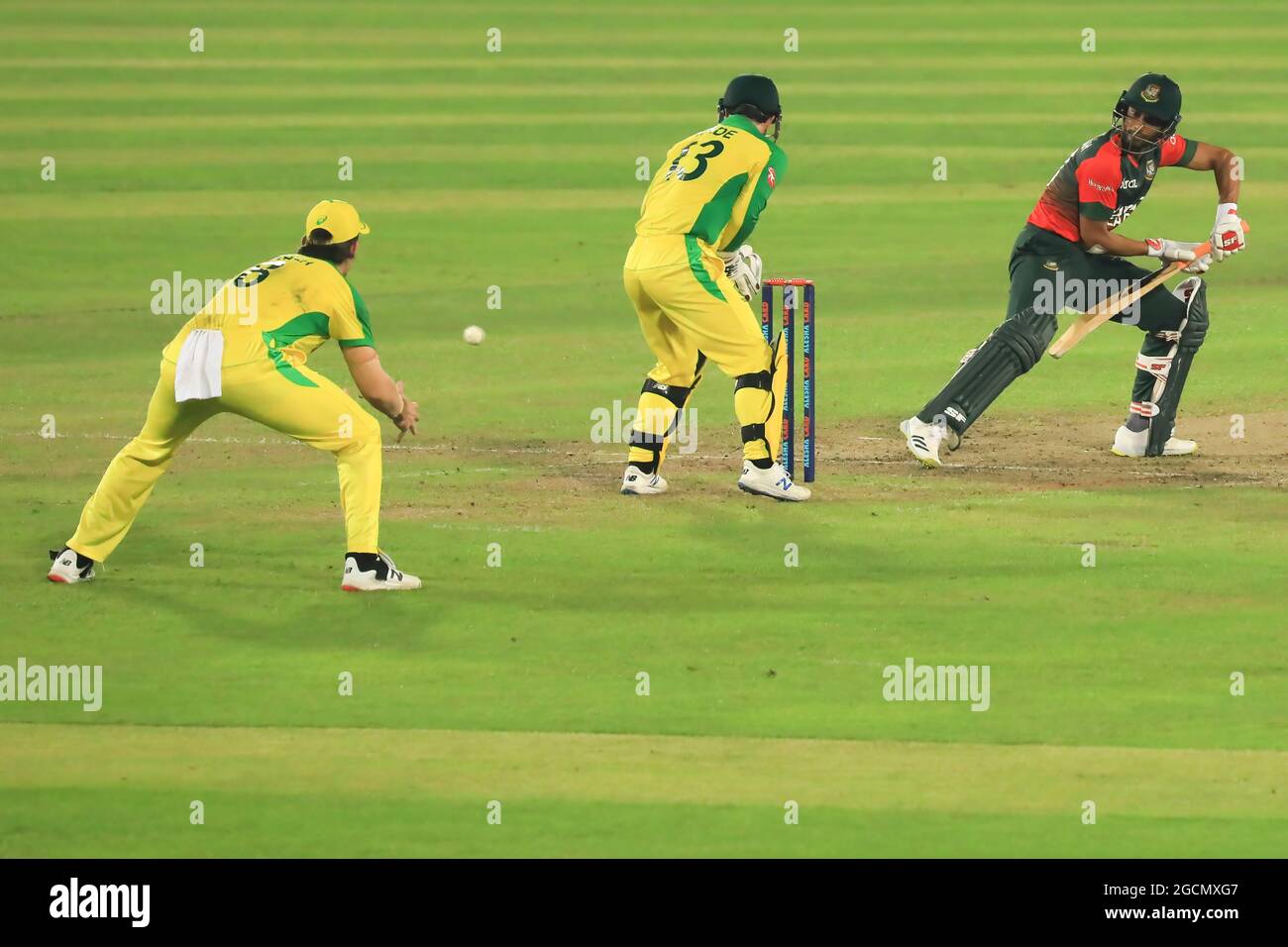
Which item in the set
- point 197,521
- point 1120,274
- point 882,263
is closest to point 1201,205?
point 882,263

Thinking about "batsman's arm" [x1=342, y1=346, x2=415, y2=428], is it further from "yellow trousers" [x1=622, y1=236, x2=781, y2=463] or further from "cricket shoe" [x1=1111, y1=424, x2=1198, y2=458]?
"cricket shoe" [x1=1111, y1=424, x2=1198, y2=458]

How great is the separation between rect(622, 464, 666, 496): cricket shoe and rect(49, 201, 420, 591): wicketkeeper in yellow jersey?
7.17ft

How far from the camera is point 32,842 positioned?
7.86 metres

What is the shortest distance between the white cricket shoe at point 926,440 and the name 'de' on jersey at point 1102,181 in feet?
4.46

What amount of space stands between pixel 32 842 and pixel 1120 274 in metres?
7.78

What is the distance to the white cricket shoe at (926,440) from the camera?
43.7ft

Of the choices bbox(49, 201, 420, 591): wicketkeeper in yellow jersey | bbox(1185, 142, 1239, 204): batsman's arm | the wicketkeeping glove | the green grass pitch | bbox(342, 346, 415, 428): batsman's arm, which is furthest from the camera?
bbox(1185, 142, 1239, 204): batsman's arm

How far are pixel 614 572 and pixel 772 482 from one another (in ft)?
5.10

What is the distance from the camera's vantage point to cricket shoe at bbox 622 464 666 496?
42.0 ft
